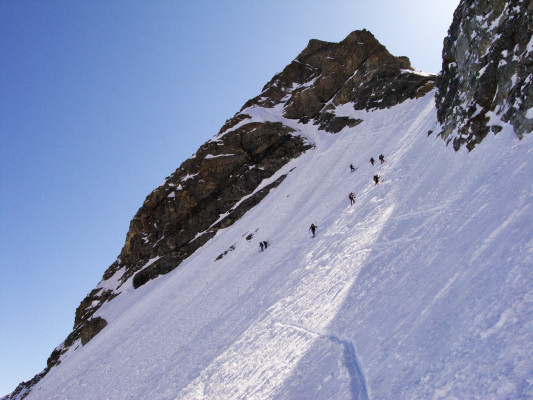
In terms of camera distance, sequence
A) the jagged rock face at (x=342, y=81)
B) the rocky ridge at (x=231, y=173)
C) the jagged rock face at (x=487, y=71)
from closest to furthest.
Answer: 1. the jagged rock face at (x=487, y=71)
2. the rocky ridge at (x=231, y=173)
3. the jagged rock face at (x=342, y=81)

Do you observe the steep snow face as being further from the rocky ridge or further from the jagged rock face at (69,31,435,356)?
the rocky ridge

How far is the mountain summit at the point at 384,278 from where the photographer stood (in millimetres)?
7270

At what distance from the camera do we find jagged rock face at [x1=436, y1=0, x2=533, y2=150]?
15461mm

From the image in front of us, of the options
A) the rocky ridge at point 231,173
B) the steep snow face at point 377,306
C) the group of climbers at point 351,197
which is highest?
the rocky ridge at point 231,173

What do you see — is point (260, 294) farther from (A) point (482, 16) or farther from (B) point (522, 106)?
(A) point (482, 16)

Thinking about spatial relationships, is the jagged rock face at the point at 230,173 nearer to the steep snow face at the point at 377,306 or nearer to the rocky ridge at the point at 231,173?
the rocky ridge at the point at 231,173

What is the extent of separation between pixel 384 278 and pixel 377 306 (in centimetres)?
177

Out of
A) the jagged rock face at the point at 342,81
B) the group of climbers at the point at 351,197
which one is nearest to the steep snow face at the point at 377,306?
the group of climbers at the point at 351,197

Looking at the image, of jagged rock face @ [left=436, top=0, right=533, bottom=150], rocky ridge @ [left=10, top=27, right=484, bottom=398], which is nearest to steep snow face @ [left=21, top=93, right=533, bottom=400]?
jagged rock face @ [left=436, top=0, right=533, bottom=150]

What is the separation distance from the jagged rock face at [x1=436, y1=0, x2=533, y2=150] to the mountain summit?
105mm

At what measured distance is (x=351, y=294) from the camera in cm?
1267

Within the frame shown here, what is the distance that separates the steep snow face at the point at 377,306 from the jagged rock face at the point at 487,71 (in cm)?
141

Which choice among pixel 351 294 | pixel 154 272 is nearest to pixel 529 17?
pixel 351 294

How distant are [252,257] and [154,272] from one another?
29.6 meters
